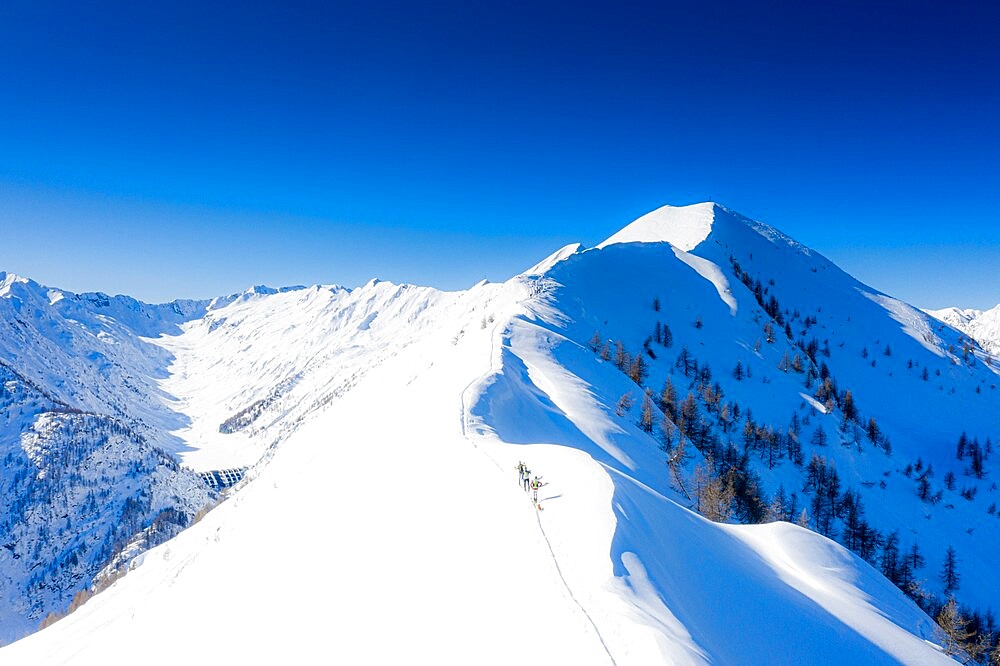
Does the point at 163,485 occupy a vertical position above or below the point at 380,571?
below

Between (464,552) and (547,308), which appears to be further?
(547,308)

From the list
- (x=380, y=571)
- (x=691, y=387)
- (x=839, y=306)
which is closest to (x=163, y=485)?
(x=691, y=387)

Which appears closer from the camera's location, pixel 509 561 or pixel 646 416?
pixel 509 561

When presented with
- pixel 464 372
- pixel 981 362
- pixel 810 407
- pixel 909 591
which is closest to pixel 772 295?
pixel 981 362

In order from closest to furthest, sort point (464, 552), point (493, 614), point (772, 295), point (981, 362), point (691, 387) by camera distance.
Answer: point (493, 614) → point (464, 552) → point (691, 387) → point (981, 362) → point (772, 295)

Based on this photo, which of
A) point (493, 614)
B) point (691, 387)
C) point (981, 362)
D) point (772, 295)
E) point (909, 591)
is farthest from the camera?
point (772, 295)

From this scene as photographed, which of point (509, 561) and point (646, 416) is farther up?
point (509, 561)

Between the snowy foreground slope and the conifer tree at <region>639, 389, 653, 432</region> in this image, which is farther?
the conifer tree at <region>639, 389, 653, 432</region>

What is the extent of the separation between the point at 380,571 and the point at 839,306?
204532mm

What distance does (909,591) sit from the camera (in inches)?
2076

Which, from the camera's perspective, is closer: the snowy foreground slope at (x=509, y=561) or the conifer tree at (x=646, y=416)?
the snowy foreground slope at (x=509, y=561)

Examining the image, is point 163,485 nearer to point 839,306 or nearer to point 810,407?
point 810,407

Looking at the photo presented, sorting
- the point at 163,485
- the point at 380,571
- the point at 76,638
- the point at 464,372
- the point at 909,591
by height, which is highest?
the point at 464,372

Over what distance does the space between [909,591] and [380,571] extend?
66.3m
